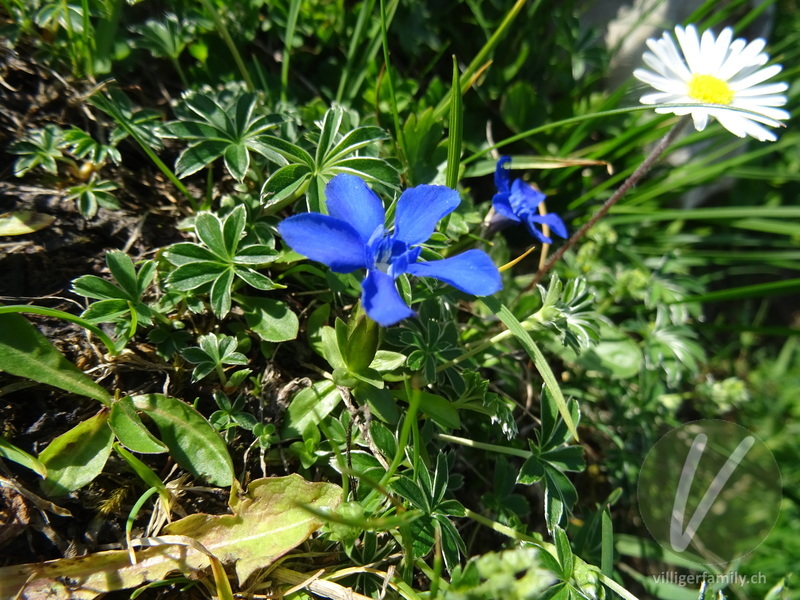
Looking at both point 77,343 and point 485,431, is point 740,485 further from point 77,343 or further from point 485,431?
point 77,343

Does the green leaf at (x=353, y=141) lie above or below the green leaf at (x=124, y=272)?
above

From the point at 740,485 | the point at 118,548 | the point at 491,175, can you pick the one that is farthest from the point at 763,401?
the point at 118,548

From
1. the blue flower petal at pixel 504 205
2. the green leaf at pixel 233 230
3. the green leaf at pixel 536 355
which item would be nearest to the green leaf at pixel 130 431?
the green leaf at pixel 233 230

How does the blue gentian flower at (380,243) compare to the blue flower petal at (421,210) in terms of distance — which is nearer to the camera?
the blue gentian flower at (380,243)

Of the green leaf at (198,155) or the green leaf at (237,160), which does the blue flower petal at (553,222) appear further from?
the green leaf at (198,155)

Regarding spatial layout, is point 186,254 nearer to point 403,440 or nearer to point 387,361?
point 387,361

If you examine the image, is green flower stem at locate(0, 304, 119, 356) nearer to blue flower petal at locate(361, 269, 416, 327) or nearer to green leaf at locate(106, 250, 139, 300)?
green leaf at locate(106, 250, 139, 300)

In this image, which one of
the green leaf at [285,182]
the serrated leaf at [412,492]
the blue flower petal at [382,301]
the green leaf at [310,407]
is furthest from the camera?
the green leaf at [310,407]

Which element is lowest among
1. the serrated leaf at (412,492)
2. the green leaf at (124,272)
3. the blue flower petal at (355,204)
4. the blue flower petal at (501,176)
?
the serrated leaf at (412,492)
